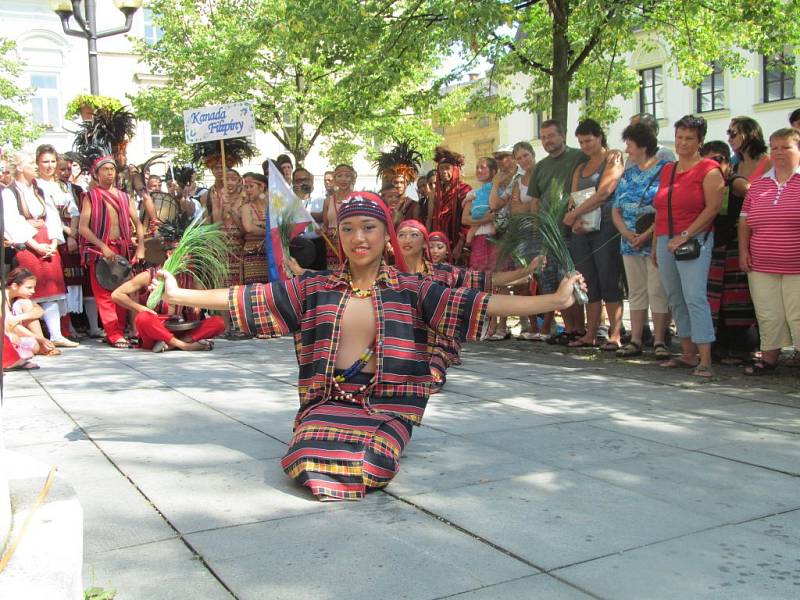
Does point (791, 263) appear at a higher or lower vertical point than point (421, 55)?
lower

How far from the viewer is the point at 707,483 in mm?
4082

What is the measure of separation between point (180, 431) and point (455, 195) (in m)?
5.50

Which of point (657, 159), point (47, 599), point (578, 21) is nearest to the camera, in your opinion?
point (47, 599)

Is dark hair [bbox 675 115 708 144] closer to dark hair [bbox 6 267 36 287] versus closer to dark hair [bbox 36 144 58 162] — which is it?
dark hair [bbox 6 267 36 287]

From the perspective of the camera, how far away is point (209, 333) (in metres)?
9.52

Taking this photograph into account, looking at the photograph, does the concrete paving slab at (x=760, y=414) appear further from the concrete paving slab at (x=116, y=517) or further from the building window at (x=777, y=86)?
the building window at (x=777, y=86)

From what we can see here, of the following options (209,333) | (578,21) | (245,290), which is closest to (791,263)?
(245,290)

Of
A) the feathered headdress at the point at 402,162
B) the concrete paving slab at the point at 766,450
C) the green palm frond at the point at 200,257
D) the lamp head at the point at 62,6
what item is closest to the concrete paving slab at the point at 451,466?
the concrete paving slab at the point at 766,450

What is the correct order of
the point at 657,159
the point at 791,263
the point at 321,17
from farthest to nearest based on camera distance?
the point at 321,17 < the point at 657,159 < the point at 791,263

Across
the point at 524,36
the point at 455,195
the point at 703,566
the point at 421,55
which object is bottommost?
the point at 703,566

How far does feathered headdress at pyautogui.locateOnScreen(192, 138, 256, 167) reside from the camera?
37.8 feet

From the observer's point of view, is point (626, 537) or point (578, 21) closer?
point (626, 537)

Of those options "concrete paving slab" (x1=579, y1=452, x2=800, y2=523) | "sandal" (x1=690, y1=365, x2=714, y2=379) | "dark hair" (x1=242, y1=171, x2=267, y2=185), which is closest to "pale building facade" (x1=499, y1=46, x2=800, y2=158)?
"dark hair" (x1=242, y1=171, x2=267, y2=185)

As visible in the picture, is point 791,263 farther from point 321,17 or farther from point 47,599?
point 321,17
